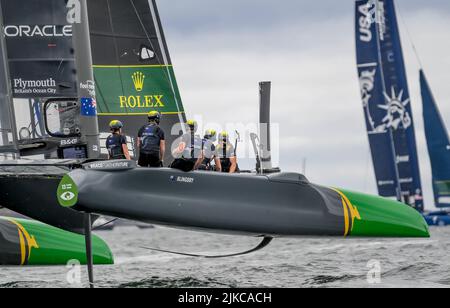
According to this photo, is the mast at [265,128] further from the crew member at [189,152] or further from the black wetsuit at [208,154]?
the crew member at [189,152]

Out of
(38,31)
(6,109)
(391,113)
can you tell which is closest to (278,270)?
(6,109)

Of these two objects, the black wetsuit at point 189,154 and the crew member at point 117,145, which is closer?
the black wetsuit at point 189,154

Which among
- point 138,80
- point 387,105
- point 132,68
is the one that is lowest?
point 387,105

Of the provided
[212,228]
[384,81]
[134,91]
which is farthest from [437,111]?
[212,228]

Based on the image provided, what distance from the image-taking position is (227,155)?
12.3m

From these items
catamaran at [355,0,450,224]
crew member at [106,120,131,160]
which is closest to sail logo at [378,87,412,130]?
catamaran at [355,0,450,224]

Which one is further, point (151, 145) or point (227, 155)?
point (227, 155)

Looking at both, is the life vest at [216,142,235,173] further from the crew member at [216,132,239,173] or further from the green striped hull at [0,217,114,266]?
the green striped hull at [0,217,114,266]

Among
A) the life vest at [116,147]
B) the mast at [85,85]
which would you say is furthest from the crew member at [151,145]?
the mast at [85,85]

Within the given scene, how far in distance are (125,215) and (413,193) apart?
17706 millimetres

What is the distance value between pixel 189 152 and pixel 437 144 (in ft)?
58.1

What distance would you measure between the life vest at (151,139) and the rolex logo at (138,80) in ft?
8.07

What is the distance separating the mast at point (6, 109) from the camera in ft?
39.8

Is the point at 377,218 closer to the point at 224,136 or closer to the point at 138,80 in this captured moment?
the point at 224,136
